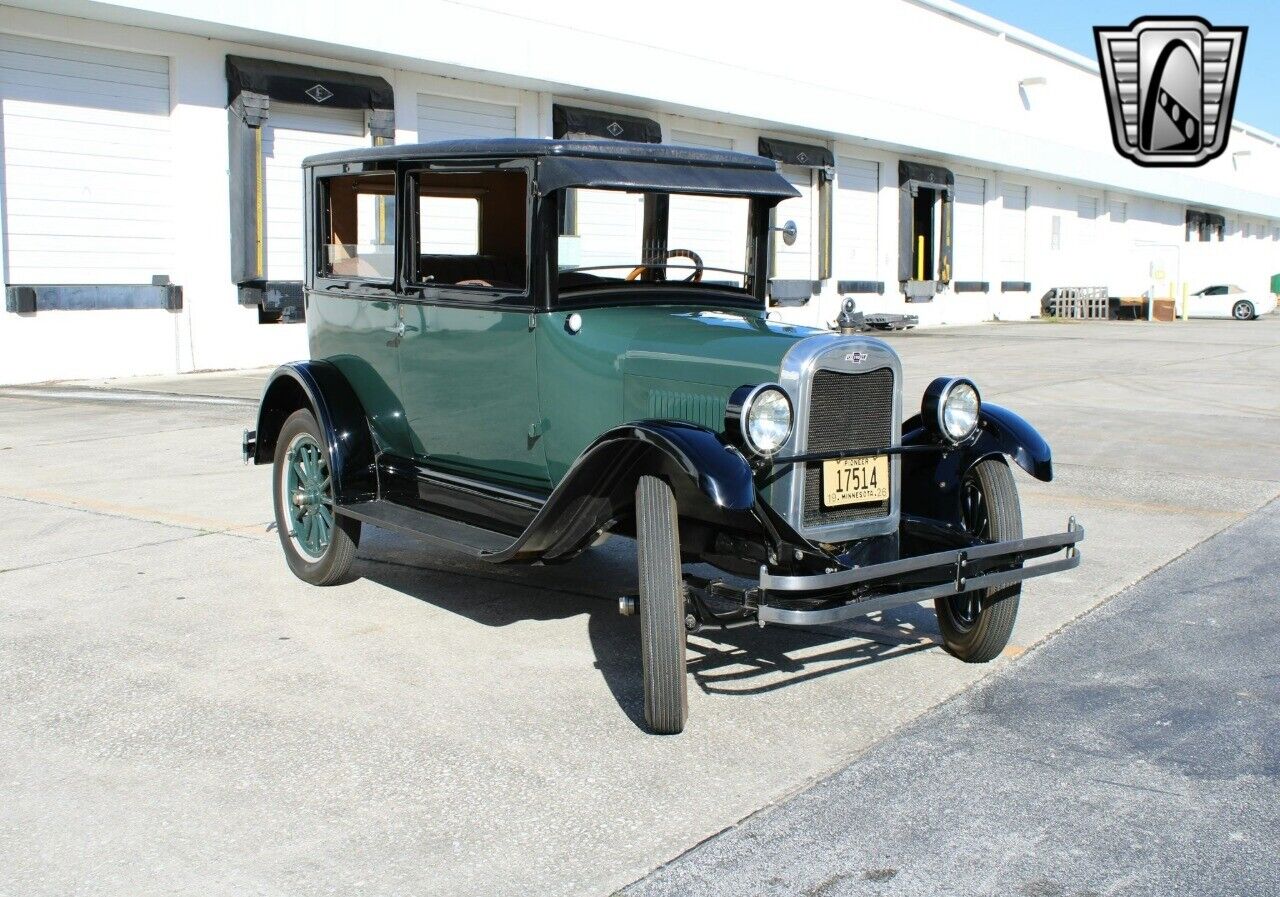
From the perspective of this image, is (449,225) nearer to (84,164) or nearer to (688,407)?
(688,407)

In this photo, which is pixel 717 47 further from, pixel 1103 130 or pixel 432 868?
pixel 432 868

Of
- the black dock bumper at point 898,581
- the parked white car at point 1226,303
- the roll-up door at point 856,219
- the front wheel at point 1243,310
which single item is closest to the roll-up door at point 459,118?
the roll-up door at point 856,219

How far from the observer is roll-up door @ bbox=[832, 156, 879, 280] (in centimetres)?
2878

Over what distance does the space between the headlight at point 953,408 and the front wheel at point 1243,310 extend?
38.0 meters

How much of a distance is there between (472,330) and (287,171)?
44.6 feet

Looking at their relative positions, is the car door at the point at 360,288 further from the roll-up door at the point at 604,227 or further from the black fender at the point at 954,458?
the black fender at the point at 954,458

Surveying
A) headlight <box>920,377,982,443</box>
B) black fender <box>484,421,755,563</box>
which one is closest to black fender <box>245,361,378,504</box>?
black fender <box>484,421,755,563</box>

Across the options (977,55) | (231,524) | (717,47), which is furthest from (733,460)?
(977,55)

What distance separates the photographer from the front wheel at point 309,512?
6098mm

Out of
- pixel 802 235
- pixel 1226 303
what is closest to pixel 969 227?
pixel 802 235

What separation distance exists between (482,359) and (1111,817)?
298 centimetres

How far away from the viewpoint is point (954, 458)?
5117 mm

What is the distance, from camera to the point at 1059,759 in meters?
4.04

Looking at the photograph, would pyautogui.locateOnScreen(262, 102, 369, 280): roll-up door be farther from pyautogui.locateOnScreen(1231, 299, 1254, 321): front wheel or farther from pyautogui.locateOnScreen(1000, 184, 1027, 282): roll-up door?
pyautogui.locateOnScreen(1231, 299, 1254, 321): front wheel
